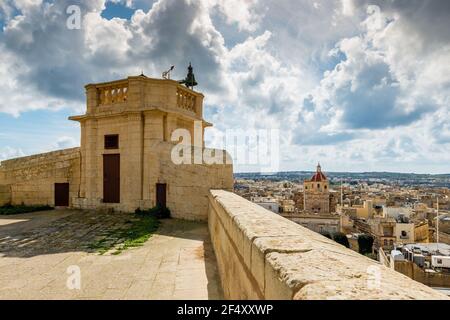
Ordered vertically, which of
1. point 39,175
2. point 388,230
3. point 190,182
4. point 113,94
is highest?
point 113,94

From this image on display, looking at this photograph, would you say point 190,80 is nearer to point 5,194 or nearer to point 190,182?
point 190,182

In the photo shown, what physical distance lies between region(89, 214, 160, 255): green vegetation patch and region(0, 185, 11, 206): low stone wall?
7380mm

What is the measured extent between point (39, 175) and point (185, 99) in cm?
704

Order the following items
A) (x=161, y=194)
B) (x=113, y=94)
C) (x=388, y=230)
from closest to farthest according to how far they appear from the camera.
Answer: (x=161, y=194), (x=113, y=94), (x=388, y=230)

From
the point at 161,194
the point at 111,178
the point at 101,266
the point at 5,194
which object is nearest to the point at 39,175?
the point at 5,194

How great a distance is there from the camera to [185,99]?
12.0m

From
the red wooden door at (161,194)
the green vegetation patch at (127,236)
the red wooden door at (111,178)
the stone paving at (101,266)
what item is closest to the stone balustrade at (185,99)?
the red wooden door at (111,178)

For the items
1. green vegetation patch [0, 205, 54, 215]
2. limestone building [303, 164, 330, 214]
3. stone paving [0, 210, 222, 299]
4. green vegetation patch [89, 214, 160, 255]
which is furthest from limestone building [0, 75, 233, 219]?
limestone building [303, 164, 330, 214]

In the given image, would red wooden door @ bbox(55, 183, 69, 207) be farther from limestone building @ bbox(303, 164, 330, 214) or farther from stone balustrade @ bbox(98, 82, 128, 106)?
limestone building @ bbox(303, 164, 330, 214)

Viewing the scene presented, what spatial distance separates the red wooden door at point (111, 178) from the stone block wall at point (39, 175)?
1635 mm

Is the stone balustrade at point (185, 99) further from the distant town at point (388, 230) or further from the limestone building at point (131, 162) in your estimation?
the distant town at point (388, 230)
